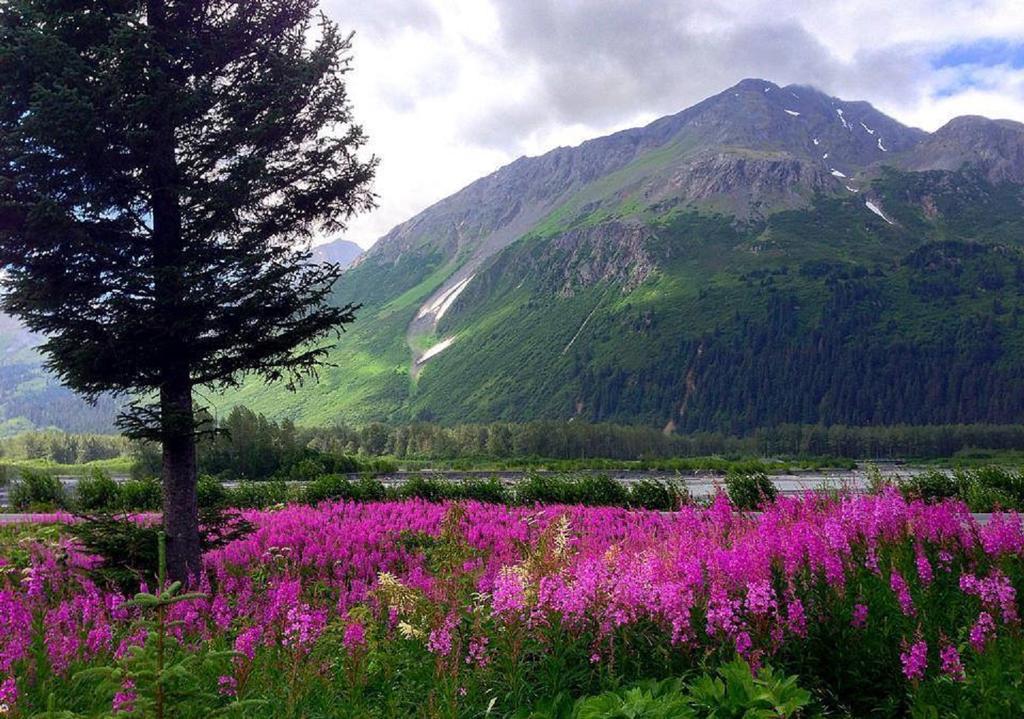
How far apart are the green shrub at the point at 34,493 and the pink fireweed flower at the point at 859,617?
32389 mm

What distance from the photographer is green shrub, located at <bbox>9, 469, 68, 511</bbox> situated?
96.3 ft

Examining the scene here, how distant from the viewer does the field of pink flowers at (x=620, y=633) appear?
15.4 feet

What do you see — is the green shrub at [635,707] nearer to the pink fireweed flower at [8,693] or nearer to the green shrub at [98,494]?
the pink fireweed flower at [8,693]

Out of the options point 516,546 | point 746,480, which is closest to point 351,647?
point 516,546

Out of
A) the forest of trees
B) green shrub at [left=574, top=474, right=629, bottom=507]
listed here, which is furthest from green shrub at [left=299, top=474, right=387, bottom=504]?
the forest of trees

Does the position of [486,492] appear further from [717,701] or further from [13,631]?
[717,701]

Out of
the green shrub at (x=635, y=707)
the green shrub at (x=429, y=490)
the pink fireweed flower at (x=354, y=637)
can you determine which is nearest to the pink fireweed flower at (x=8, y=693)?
the pink fireweed flower at (x=354, y=637)

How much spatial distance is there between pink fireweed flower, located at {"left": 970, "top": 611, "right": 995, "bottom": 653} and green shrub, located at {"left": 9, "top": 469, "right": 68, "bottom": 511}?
1309 inches

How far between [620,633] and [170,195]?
370 inches

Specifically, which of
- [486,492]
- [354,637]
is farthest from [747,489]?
[354,637]

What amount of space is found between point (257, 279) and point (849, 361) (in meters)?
214

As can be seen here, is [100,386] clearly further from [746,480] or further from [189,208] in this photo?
[746,480]

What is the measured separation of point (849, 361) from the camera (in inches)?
7771

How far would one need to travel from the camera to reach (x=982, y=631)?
4.50 meters
